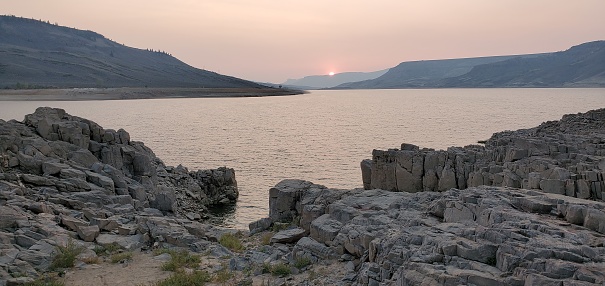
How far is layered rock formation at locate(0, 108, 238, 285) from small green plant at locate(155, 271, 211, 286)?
3717 mm

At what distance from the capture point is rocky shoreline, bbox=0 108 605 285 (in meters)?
10.8

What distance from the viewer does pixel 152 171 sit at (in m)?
32.2

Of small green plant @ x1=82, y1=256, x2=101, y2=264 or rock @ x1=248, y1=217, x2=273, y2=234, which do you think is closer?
small green plant @ x1=82, y1=256, x2=101, y2=264

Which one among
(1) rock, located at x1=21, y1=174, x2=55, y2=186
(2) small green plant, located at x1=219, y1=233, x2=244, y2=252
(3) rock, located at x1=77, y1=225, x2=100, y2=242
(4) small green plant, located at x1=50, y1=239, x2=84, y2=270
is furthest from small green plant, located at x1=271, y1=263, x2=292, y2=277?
(1) rock, located at x1=21, y1=174, x2=55, y2=186

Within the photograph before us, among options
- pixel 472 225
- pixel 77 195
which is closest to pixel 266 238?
pixel 77 195

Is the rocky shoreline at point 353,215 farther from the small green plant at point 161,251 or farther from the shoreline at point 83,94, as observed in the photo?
the shoreline at point 83,94

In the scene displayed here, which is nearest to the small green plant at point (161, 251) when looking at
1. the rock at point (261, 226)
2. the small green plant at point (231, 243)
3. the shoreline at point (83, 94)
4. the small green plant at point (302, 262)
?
the small green plant at point (231, 243)

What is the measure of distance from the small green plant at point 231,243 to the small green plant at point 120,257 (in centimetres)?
443

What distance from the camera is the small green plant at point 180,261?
16219 mm

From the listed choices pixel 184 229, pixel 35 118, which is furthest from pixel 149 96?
pixel 184 229

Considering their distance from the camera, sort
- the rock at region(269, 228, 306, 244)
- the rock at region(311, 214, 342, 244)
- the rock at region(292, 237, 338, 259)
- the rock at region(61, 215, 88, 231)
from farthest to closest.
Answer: the rock at region(269, 228, 306, 244) < the rock at region(61, 215, 88, 231) < the rock at region(311, 214, 342, 244) < the rock at region(292, 237, 338, 259)

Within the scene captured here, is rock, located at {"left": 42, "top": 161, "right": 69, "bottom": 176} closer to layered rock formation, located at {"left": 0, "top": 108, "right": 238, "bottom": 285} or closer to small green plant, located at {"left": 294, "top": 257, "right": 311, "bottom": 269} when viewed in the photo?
layered rock formation, located at {"left": 0, "top": 108, "right": 238, "bottom": 285}

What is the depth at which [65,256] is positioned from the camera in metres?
16.0

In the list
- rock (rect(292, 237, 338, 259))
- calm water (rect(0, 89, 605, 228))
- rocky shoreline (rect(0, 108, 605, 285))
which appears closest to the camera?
rocky shoreline (rect(0, 108, 605, 285))
